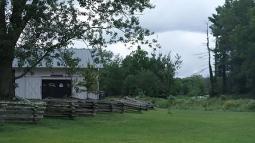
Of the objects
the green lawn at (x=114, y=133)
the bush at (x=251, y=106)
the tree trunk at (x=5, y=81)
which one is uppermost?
the tree trunk at (x=5, y=81)

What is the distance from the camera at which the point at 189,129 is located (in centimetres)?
2989

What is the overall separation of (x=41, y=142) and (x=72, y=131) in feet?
17.8

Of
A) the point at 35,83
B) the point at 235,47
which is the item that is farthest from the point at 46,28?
the point at 235,47

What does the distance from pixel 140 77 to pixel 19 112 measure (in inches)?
2307

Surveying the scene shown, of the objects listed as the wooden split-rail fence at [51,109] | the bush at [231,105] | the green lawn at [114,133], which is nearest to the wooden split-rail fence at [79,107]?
the wooden split-rail fence at [51,109]

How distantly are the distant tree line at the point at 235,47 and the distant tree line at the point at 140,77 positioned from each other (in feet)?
40.3

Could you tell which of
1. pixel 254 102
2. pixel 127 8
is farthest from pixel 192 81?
pixel 127 8

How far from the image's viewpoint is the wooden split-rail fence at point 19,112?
28.8m

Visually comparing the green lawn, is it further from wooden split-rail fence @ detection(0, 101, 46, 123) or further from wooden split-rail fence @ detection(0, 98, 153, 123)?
wooden split-rail fence @ detection(0, 98, 153, 123)

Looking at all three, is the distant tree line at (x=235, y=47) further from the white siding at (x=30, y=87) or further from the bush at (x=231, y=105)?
the white siding at (x=30, y=87)

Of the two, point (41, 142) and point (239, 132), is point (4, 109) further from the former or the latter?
point (239, 132)

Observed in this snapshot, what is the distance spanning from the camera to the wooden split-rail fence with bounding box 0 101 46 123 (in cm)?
2883

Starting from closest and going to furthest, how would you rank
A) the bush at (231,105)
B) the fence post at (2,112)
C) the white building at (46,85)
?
the fence post at (2,112), the white building at (46,85), the bush at (231,105)

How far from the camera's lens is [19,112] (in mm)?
29547
